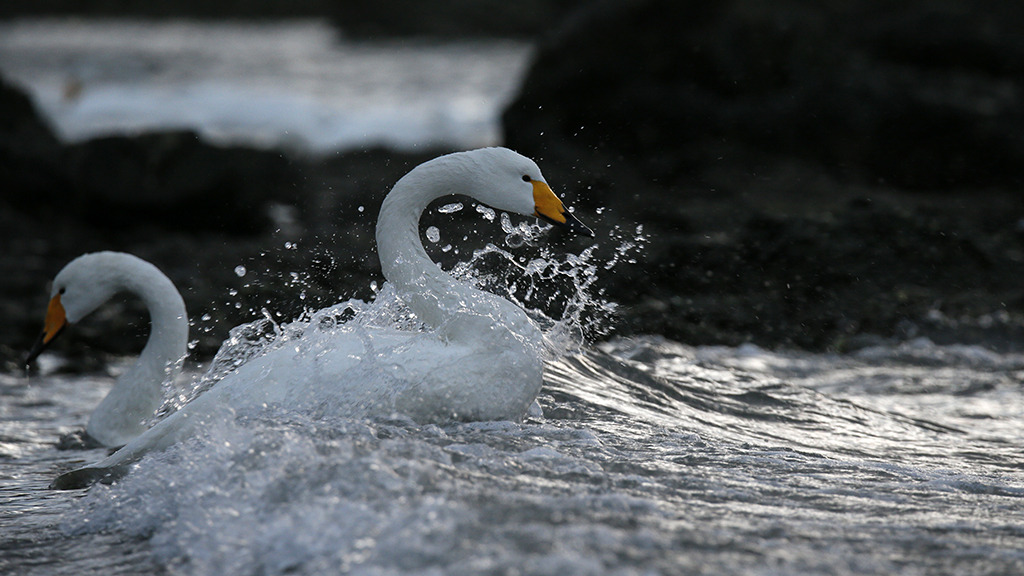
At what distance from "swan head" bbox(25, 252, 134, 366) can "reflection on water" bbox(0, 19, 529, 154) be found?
5.93 m

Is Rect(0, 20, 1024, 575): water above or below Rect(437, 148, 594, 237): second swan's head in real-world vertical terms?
below

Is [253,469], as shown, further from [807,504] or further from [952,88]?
[952,88]

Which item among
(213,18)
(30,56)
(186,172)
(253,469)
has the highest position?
(213,18)

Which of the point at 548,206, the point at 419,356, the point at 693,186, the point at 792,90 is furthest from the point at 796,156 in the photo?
the point at 419,356

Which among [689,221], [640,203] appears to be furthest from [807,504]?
[640,203]

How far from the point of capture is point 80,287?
19.3 ft

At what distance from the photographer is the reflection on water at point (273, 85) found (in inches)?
683

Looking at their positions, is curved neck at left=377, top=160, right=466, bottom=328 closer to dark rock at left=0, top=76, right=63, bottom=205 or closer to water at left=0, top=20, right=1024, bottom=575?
water at left=0, top=20, right=1024, bottom=575

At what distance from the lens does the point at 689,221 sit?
29.9ft

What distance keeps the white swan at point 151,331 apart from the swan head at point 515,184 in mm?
2004

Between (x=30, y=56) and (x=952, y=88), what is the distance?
93.9ft

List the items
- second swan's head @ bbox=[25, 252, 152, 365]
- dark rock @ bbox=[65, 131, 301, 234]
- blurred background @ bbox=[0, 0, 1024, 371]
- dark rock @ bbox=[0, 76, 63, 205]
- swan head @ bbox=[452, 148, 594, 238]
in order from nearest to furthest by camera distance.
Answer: swan head @ bbox=[452, 148, 594, 238] → second swan's head @ bbox=[25, 252, 152, 365] → blurred background @ bbox=[0, 0, 1024, 371] → dark rock @ bbox=[65, 131, 301, 234] → dark rock @ bbox=[0, 76, 63, 205]

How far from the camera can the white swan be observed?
5.52 meters

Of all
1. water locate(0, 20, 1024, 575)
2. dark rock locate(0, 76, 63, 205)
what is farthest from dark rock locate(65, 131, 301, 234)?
water locate(0, 20, 1024, 575)
